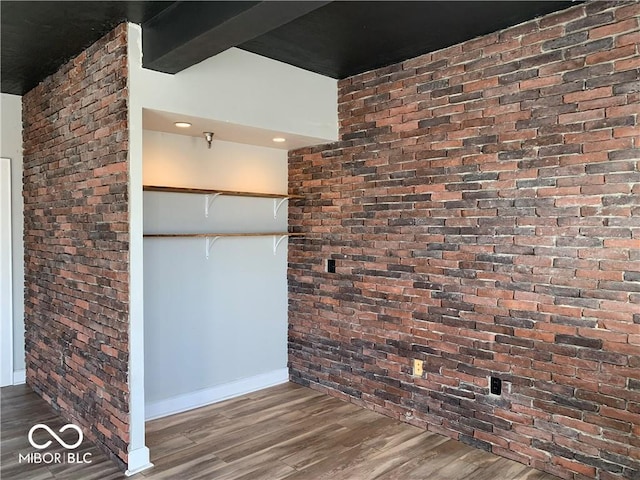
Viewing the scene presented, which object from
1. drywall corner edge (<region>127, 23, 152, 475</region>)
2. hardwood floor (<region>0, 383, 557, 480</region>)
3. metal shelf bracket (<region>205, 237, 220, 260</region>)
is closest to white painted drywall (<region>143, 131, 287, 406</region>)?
metal shelf bracket (<region>205, 237, 220, 260</region>)

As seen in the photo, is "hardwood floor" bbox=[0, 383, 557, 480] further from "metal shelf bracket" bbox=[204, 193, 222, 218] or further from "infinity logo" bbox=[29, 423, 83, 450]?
"metal shelf bracket" bbox=[204, 193, 222, 218]

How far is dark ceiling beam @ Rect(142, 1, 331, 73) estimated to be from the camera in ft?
6.66

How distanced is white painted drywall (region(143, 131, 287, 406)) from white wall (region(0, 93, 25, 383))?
1.51 m

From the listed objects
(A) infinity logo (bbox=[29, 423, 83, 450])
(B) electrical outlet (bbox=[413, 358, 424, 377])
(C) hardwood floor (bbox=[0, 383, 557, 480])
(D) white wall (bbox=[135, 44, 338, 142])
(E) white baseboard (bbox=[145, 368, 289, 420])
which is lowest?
(C) hardwood floor (bbox=[0, 383, 557, 480])

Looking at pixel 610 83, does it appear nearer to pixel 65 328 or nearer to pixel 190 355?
pixel 190 355

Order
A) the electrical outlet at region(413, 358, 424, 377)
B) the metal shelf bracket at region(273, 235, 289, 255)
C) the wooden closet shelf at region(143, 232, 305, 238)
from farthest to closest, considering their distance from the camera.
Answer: the metal shelf bracket at region(273, 235, 289, 255)
the wooden closet shelf at region(143, 232, 305, 238)
the electrical outlet at region(413, 358, 424, 377)

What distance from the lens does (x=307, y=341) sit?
4.18 metres

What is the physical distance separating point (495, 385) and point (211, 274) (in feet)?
7.31

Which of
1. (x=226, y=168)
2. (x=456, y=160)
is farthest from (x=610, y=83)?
(x=226, y=168)

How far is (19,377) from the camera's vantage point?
4168 mm

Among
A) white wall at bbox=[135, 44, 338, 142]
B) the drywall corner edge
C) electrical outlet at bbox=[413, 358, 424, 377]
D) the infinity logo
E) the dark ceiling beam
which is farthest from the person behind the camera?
electrical outlet at bbox=[413, 358, 424, 377]

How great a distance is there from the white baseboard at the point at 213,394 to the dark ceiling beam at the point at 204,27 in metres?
2.36

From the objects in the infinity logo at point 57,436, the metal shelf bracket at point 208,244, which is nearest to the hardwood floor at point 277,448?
the infinity logo at point 57,436

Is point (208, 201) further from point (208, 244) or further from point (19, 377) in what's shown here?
point (19, 377)
